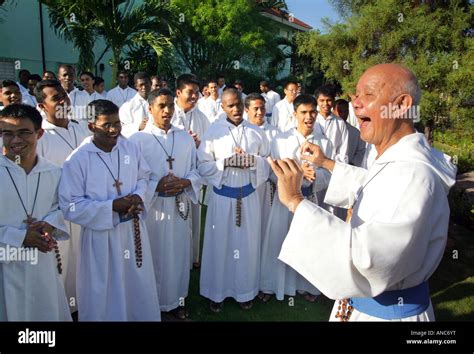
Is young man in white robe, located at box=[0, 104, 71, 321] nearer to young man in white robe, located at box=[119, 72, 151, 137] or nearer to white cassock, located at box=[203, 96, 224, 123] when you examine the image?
young man in white robe, located at box=[119, 72, 151, 137]

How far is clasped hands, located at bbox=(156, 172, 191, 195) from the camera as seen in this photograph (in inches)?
169

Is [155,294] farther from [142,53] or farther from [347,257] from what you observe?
[142,53]

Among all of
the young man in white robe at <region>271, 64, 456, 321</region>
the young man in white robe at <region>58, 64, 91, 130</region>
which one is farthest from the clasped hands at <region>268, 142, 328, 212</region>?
the young man in white robe at <region>58, 64, 91, 130</region>

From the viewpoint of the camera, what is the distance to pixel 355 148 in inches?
266

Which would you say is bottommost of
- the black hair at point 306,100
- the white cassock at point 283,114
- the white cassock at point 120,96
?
the white cassock at point 283,114

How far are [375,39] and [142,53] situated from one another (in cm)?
1238

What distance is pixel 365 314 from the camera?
91.1 inches

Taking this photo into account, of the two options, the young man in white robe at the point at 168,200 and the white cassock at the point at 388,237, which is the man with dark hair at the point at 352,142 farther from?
the white cassock at the point at 388,237

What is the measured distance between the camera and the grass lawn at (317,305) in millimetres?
4504

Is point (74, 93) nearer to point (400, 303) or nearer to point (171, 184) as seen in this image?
point (171, 184)

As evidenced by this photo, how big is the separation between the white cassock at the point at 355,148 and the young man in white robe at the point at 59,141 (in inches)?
171

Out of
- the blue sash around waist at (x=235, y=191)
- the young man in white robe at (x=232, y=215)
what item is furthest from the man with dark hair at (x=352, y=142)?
the blue sash around waist at (x=235, y=191)

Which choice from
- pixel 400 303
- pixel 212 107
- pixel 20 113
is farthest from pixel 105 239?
pixel 212 107

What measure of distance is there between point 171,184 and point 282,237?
1.59 metres
